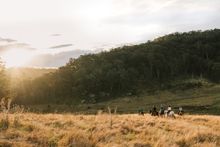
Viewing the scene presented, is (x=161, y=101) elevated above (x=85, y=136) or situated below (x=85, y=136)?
below

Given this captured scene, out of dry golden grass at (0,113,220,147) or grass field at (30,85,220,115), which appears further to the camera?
grass field at (30,85,220,115)

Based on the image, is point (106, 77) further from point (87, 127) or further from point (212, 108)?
point (87, 127)

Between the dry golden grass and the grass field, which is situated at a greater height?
the dry golden grass

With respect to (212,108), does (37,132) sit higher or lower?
higher

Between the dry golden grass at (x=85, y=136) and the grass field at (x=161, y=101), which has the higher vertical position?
the dry golden grass at (x=85, y=136)

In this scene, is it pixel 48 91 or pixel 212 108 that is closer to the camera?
pixel 212 108

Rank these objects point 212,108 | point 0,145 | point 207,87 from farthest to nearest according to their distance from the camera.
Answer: point 207,87 → point 212,108 → point 0,145

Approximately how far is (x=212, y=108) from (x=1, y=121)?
103857mm

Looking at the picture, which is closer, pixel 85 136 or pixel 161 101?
pixel 85 136

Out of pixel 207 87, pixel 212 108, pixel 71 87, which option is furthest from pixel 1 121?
pixel 71 87

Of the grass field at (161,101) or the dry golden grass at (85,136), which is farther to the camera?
the grass field at (161,101)

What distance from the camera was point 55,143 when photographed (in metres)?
12.6

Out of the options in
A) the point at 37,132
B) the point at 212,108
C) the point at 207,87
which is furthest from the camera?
the point at 207,87

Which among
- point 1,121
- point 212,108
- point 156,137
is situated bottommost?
point 212,108
